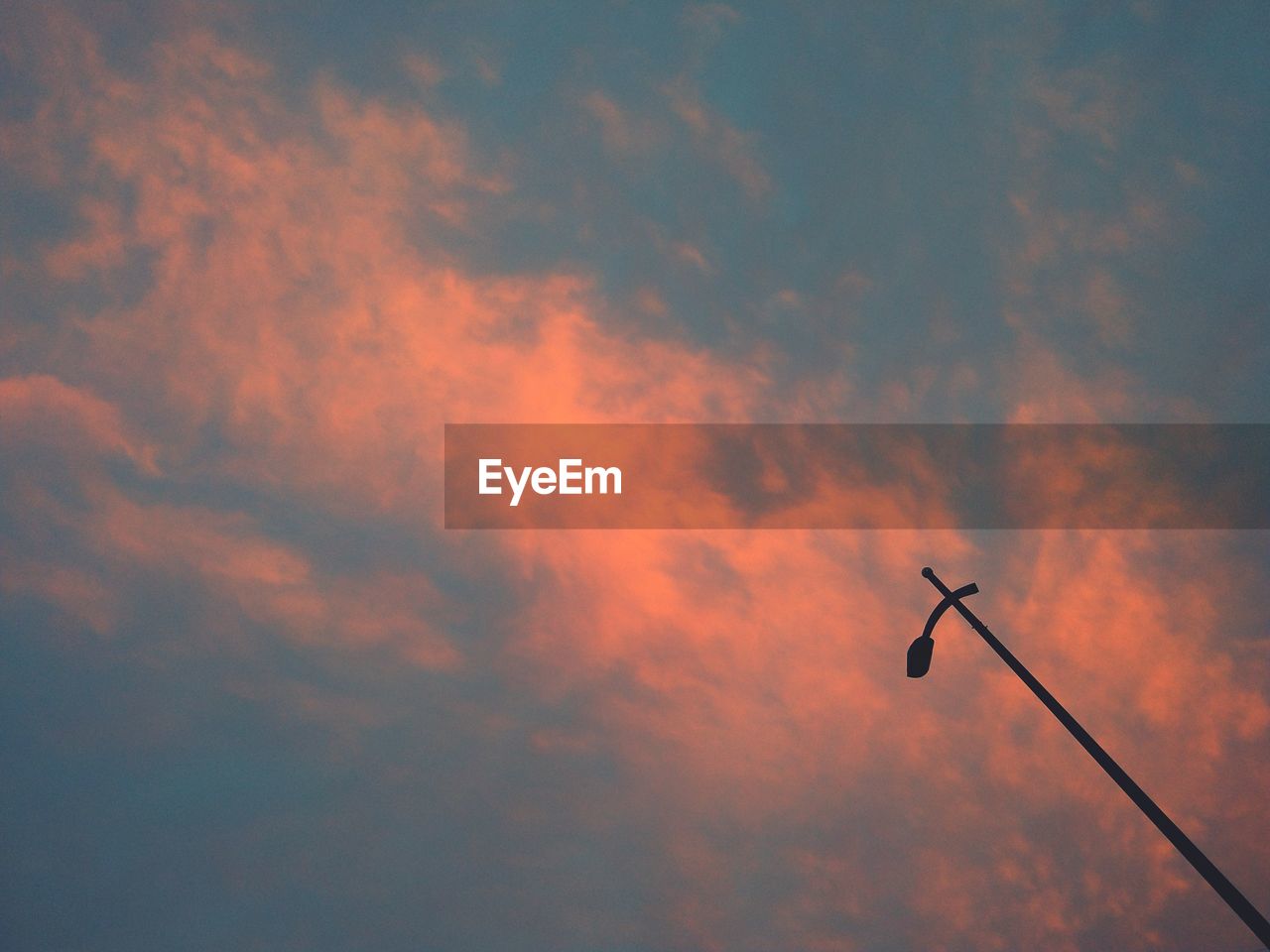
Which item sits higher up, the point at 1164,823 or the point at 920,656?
the point at 920,656

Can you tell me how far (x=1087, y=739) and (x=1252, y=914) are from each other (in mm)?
2378

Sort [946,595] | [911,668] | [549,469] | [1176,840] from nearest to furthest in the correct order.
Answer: [1176,840]
[946,595]
[911,668]
[549,469]

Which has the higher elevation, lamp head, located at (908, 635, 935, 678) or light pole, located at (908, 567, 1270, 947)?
lamp head, located at (908, 635, 935, 678)

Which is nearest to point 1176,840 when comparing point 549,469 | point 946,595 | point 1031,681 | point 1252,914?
point 1252,914

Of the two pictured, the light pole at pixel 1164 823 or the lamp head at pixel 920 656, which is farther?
the lamp head at pixel 920 656

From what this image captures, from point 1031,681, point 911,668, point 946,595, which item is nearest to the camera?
point 1031,681

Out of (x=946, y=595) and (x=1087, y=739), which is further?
(x=946, y=595)

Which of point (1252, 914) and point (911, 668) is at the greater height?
point (911, 668)

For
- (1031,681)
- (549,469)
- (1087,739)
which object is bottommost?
(1087,739)

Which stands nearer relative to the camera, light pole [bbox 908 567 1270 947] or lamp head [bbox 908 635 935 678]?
light pole [bbox 908 567 1270 947]

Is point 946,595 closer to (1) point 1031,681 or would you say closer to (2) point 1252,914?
(1) point 1031,681

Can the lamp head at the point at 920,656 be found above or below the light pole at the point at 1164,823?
above

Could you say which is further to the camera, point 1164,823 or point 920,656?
point 920,656

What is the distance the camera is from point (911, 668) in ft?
44.4
